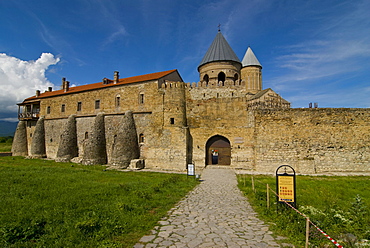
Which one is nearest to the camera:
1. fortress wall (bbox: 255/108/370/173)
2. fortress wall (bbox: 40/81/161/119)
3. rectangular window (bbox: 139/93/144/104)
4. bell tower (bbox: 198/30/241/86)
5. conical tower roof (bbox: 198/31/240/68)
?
fortress wall (bbox: 255/108/370/173)

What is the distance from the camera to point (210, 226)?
20.5 ft

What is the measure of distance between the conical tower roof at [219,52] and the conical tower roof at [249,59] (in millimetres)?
9830

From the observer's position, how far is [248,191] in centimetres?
1077

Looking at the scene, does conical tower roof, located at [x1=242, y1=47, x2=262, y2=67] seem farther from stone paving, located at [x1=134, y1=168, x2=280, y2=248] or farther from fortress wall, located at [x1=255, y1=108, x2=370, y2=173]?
stone paving, located at [x1=134, y1=168, x2=280, y2=248]

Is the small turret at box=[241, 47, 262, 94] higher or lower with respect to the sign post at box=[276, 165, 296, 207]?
higher

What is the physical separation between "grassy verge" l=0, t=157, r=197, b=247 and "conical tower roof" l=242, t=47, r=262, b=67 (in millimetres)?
30650

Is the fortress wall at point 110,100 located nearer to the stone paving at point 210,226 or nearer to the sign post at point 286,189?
the stone paving at point 210,226

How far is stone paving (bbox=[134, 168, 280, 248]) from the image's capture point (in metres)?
5.13

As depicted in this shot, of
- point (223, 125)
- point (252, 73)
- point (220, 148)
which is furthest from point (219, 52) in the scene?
point (220, 148)

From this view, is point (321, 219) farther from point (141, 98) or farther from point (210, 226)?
point (141, 98)

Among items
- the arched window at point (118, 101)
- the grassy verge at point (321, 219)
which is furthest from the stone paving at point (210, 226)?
the arched window at point (118, 101)

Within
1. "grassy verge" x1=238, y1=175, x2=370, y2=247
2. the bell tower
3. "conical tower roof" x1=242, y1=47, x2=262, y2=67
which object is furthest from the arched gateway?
"conical tower roof" x1=242, y1=47, x2=262, y2=67

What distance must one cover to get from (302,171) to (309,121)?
434 centimetres

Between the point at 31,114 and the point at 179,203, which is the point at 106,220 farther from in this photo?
the point at 31,114
